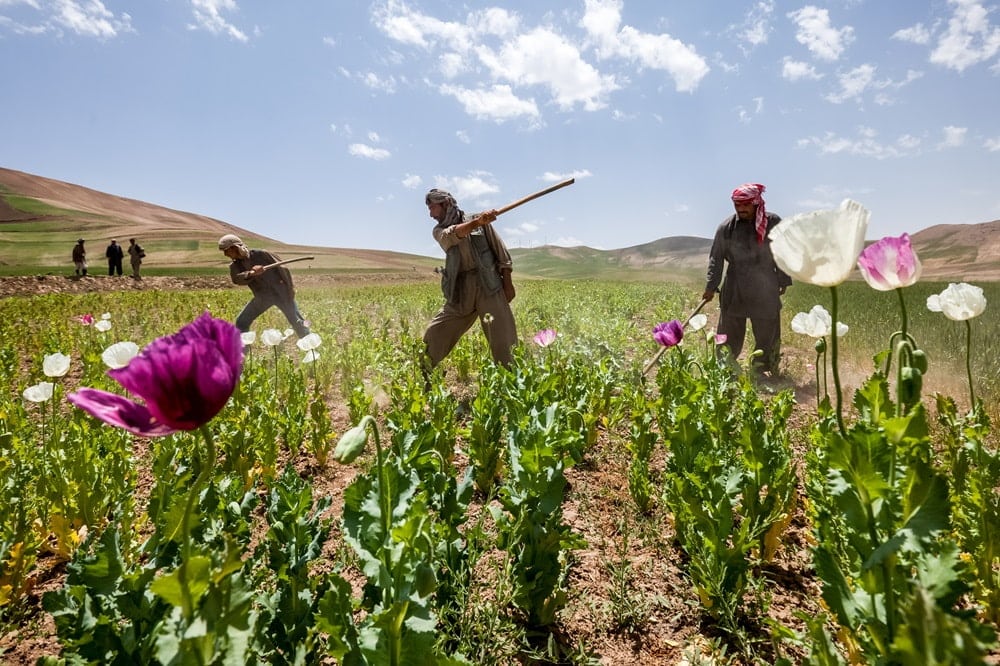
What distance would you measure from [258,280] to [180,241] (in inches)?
2308

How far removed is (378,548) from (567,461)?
88cm

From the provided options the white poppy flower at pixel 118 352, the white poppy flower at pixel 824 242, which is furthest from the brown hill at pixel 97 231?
the white poppy flower at pixel 824 242

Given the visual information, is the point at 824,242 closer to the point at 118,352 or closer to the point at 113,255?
the point at 118,352

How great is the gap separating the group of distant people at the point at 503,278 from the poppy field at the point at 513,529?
113 centimetres

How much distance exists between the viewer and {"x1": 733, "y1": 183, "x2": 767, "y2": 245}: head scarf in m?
5.26

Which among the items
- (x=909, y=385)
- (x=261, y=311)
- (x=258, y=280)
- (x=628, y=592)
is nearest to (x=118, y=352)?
(x=628, y=592)

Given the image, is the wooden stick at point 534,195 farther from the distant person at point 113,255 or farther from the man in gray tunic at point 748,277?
the distant person at point 113,255

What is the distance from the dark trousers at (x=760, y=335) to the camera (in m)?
5.84

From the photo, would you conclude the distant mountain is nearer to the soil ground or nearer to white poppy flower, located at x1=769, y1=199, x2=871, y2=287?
the soil ground

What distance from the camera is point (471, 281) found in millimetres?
5152

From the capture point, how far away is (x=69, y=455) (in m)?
2.94

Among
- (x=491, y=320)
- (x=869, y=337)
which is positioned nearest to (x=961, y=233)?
(x=869, y=337)

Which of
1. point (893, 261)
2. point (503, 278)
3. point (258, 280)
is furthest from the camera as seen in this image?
point (258, 280)

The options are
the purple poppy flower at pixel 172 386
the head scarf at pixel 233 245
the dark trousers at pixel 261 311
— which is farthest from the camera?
the dark trousers at pixel 261 311
